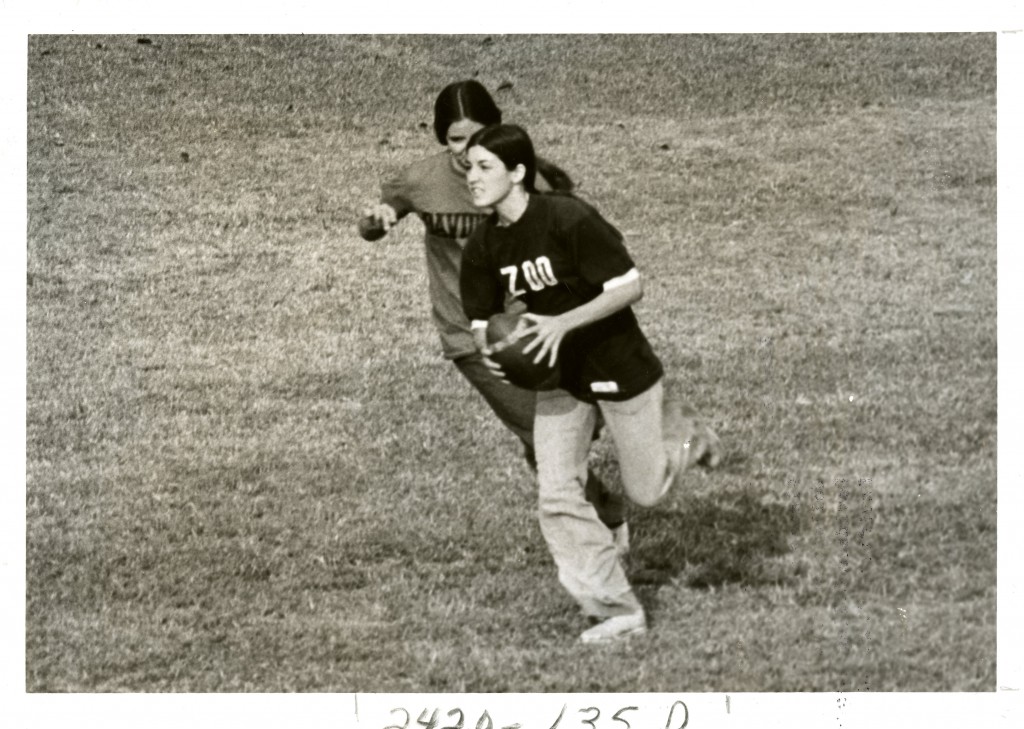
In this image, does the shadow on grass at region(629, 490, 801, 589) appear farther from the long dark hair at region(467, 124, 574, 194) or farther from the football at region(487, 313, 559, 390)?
the long dark hair at region(467, 124, 574, 194)

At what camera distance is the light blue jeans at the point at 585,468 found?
6.32 meters

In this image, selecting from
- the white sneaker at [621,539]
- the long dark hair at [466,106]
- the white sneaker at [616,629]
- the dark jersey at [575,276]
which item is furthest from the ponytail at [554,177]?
the white sneaker at [616,629]

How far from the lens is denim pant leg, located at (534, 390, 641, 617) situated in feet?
20.7

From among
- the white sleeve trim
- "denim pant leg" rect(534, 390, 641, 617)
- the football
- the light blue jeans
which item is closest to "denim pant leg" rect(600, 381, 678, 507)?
the light blue jeans

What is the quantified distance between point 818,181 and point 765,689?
2.51 m

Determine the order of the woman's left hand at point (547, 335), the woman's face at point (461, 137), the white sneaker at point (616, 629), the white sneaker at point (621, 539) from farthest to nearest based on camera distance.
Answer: the white sneaker at point (621, 539) < the woman's face at point (461, 137) < the white sneaker at point (616, 629) < the woman's left hand at point (547, 335)

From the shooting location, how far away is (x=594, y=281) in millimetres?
6277

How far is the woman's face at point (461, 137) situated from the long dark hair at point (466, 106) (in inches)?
0.6

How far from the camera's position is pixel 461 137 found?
22.5 feet
